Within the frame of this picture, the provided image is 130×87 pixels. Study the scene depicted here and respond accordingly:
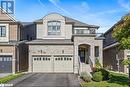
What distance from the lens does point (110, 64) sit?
60844mm

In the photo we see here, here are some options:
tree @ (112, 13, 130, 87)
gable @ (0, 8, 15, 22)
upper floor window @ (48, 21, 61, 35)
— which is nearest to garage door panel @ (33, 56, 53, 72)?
upper floor window @ (48, 21, 61, 35)

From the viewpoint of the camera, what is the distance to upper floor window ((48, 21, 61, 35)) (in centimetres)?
5522

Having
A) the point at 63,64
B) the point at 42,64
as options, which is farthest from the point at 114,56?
the point at 42,64

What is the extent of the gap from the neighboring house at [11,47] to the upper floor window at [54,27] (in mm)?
4751

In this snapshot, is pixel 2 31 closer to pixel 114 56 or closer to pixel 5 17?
pixel 5 17

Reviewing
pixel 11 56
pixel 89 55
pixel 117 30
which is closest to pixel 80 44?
pixel 89 55

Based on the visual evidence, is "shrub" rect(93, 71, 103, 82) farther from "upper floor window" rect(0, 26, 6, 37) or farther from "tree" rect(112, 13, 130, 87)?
"upper floor window" rect(0, 26, 6, 37)

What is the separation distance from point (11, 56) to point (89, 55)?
11.4 metres

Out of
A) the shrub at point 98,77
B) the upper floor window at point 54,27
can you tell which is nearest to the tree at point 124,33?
the shrub at point 98,77

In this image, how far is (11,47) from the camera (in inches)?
1973

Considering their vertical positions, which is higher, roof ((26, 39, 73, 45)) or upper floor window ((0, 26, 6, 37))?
upper floor window ((0, 26, 6, 37))

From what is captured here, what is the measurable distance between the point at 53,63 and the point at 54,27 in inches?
252

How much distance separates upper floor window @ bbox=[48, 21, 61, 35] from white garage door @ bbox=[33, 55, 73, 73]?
4.93 meters

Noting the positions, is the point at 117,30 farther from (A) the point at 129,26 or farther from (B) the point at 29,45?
(B) the point at 29,45
